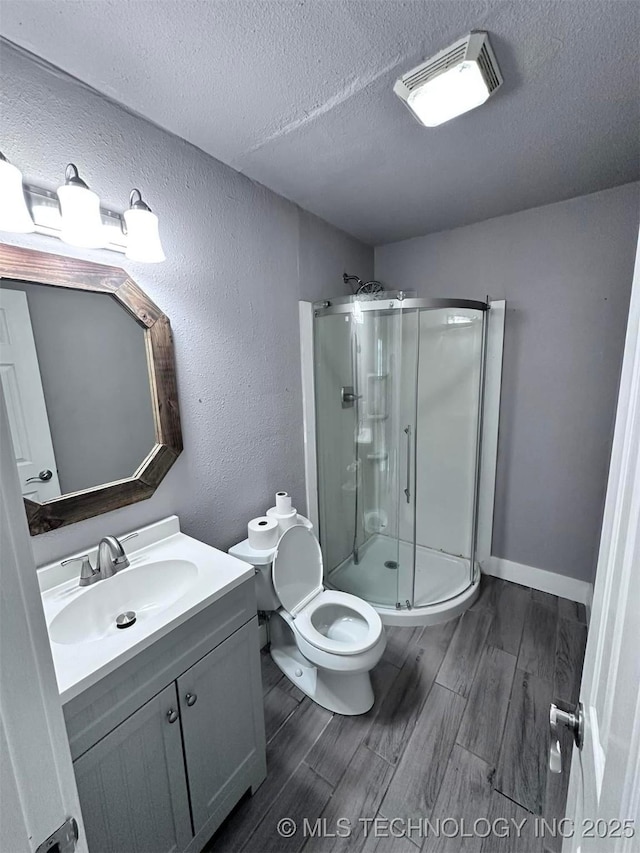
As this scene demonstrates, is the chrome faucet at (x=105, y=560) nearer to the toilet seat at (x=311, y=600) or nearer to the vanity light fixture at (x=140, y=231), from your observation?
the toilet seat at (x=311, y=600)

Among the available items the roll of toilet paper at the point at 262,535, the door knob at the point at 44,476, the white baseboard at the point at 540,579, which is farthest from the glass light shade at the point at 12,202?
the white baseboard at the point at 540,579

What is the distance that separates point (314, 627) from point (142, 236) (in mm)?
1817

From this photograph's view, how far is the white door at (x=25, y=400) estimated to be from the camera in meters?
1.04

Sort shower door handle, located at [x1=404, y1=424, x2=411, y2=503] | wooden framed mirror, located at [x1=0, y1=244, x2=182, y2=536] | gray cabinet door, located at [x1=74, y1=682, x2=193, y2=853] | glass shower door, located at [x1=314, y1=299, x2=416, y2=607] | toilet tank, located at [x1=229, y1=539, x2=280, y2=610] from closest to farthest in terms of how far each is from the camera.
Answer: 1. gray cabinet door, located at [x1=74, y1=682, x2=193, y2=853]
2. wooden framed mirror, located at [x1=0, y1=244, x2=182, y2=536]
3. toilet tank, located at [x1=229, y1=539, x2=280, y2=610]
4. glass shower door, located at [x1=314, y1=299, x2=416, y2=607]
5. shower door handle, located at [x1=404, y1=424, x2=411, y2=503]

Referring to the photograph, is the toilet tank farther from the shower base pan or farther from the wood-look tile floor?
the shower base pan

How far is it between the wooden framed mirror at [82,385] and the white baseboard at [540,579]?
2.36 m

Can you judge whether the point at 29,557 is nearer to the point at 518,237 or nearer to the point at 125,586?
the point at 125,586

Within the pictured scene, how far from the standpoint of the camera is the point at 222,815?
47.0 inches

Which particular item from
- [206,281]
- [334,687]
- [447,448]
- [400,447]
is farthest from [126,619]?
[447,448]

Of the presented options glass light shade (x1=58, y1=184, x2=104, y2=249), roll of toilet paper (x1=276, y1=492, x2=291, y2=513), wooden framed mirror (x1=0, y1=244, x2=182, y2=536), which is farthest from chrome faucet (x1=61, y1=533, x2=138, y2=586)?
glass light shade (x1=58, y1=184, x2=104, y2=249)

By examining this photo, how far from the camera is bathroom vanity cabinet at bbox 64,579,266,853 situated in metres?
0.87

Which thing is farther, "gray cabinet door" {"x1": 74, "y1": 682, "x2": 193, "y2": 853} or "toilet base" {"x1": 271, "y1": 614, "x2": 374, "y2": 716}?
"toilet base" {"x1": 271, "y1": 614, "x2": 374, "y2": 716}

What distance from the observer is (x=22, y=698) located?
1.33 ft

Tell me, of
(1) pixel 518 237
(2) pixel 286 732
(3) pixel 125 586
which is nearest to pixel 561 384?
(1) pixel 518 237
